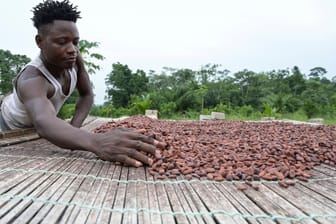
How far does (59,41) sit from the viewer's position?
4.93 feet

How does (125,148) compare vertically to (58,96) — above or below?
below

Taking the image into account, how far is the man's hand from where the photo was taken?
44.5 inches

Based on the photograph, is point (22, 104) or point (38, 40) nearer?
point (38, 40)

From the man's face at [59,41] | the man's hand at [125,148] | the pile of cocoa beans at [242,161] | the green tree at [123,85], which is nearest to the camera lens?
the pile of cocoa beans at [242,161]

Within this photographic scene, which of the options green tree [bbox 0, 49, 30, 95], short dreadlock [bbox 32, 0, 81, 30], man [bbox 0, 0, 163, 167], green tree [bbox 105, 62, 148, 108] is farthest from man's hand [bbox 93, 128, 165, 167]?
green tree [bbox 105, 62, 148, 108]

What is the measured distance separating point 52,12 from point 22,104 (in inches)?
21.2

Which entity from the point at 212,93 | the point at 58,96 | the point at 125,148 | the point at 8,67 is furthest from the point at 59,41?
the point at 212,93

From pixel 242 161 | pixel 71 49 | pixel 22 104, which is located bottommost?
pixel 242 161

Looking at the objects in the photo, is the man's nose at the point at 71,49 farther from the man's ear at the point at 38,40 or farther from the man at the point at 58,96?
the man's ear at the point at 38,40

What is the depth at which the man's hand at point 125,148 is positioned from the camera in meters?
1.13

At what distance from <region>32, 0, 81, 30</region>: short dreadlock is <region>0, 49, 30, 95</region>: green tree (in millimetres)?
6959

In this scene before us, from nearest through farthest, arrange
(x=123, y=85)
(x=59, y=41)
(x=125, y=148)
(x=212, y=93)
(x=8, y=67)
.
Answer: (x=125, y=148) < (x=59, y=41) < (x=8, y=67) < (x=212, y=93) < (x=123, y=85)

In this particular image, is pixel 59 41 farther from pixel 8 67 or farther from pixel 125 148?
pixel 8 67

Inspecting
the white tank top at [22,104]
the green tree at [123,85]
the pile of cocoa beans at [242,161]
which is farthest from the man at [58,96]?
the green tree at [123,85]
